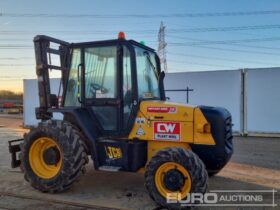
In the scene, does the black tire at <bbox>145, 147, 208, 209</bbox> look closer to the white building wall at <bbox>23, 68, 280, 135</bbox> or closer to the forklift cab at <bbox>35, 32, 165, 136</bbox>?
the forklift cab at <bbox>35, 32, 165, 136</bbox>

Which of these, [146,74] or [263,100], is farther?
[263,100]

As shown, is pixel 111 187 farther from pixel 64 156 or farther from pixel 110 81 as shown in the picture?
pixel 110 81

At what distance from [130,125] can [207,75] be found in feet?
32.5

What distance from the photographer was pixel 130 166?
5598mm

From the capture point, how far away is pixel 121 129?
576 cm

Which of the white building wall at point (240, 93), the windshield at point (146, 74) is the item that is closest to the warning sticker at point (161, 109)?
the windshield at point (146, 74)

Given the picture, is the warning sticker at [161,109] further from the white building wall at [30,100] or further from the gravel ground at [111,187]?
the white building wall at [30,100]

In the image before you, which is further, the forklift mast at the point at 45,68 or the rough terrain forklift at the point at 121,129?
the forklift mast at the point at 45,68

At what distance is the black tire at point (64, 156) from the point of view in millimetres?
5645

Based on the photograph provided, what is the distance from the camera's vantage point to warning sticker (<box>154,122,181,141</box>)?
5434mm

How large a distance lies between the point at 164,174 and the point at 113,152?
1020mm

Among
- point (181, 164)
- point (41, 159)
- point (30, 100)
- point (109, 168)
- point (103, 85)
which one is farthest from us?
point (30, 100)

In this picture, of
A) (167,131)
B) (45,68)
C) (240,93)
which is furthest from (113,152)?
(240,93)

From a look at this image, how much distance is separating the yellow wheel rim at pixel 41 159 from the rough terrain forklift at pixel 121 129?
0.05 feet
